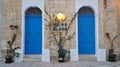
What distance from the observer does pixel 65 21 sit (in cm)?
1430

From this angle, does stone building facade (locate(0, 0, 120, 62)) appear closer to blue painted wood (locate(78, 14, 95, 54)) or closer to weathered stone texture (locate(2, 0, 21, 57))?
weathered stone texture (locate(2, 0, 21, 57))

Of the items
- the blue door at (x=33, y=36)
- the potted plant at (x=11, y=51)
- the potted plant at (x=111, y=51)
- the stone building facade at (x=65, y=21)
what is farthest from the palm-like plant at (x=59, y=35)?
the potted plant at (x=111, y=51)

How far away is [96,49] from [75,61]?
1.42 metres

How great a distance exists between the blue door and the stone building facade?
1.18ft

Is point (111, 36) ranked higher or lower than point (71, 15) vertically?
lower

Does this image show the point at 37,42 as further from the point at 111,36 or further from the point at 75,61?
the point at 111,36

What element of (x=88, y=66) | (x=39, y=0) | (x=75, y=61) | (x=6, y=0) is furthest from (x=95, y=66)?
(x=6, y=0)

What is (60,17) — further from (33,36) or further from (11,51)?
(11,51)

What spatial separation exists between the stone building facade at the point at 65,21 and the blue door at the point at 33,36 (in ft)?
1.18

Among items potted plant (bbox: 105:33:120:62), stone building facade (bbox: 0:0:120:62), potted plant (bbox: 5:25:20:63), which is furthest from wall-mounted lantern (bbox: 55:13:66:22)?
potted plant (bbox: 105:33:120:62)

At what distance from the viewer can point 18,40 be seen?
1416 cm

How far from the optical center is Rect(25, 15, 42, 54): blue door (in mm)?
14625

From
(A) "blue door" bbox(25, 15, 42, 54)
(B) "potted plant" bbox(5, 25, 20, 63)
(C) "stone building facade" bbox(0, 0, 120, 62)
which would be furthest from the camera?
(A) "blue door" bbox(25, 15, 42, 54)

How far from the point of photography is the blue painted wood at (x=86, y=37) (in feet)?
48.2
